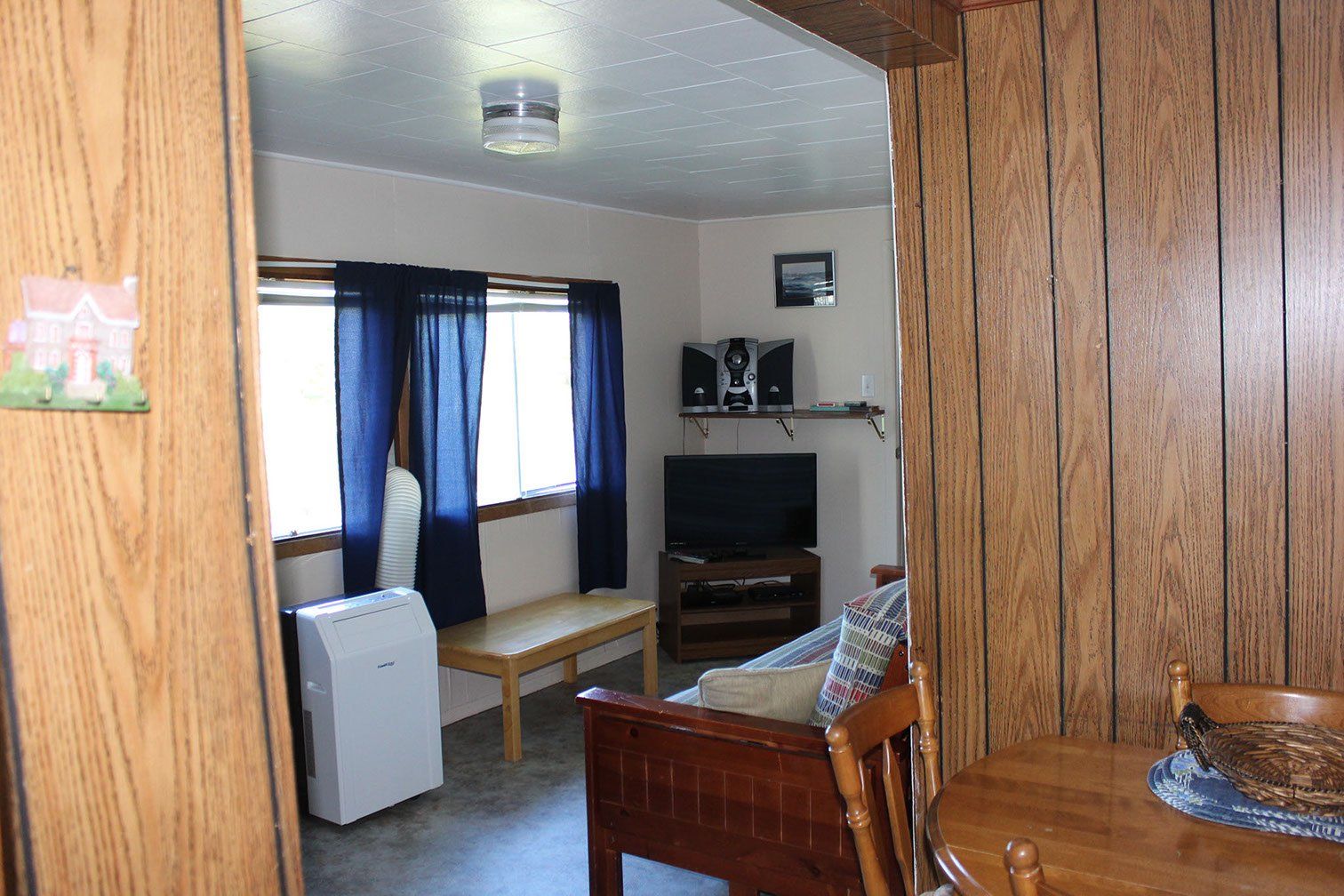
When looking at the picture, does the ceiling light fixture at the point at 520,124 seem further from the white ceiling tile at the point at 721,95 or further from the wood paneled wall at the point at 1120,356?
the wood paneled wall at the point at 1120,356

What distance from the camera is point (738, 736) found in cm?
267

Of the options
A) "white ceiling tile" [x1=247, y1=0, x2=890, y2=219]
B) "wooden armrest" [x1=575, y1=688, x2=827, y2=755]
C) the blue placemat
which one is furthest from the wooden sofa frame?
"white ceiling tile" [x1=247, y1=0, x2=890, y2=219]

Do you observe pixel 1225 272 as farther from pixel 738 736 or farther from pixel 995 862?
pixel 738 736

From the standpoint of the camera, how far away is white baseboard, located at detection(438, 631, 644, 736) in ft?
15.8

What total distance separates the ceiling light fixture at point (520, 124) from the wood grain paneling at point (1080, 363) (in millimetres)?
1755

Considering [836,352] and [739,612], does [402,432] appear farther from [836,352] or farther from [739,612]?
[836,352]

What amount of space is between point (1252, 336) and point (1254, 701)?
641 millimetres

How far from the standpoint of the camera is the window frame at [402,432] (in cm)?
406

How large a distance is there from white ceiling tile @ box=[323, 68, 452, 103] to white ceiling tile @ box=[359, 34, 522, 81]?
0.06 meters

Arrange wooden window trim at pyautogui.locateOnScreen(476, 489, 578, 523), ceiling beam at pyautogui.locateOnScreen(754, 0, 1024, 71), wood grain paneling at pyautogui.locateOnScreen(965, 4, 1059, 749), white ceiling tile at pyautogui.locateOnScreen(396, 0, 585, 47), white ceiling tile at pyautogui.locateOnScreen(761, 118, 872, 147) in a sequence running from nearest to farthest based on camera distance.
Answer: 1. ceiling beam at pyautogui.locateOnScreen(754, 0, 1024, 71)
2. wood grain paneling at pyautogui.locateOnScreen(965, 4, 1059, 749)
3. white ceiling tile at pyautogui.locateOnScreen(396, 0, 585, 47)
4. white ceiling tile at pyautogui.locateOnScreen(761, 118, 872, 147)
5. wooden window trim at pyautogui.locateOnScreen(476, 489, 578, 523)

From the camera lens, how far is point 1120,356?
204 cm

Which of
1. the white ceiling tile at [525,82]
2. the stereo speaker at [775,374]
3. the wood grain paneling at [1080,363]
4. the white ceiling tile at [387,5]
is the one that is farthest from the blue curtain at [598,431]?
the wood grain paneling at [1080,363]

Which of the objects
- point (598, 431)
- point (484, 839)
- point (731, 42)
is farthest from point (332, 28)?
point (598, 431)

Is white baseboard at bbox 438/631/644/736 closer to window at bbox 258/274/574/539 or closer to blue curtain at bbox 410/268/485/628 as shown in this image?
blue curtain at bbox 410/268/485/628
